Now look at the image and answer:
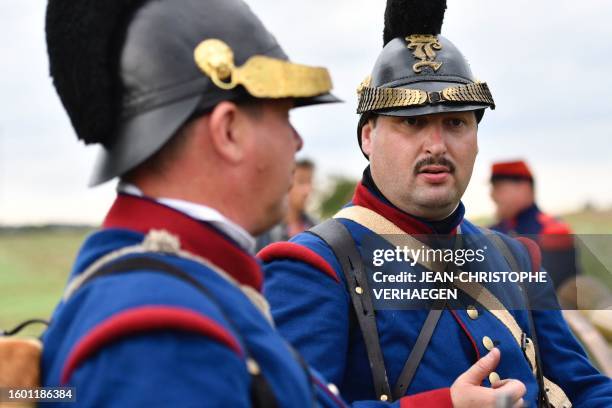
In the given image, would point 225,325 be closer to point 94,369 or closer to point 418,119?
point 94,369

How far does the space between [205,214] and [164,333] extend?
15.6 inches

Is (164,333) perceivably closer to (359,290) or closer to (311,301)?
(311,301)

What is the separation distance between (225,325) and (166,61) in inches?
23.4

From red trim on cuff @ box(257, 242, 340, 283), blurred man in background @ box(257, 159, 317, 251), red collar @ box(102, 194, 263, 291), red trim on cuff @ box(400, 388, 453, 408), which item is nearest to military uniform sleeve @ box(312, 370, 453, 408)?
red trim on cuff @ box(400, 388, 453, 408)

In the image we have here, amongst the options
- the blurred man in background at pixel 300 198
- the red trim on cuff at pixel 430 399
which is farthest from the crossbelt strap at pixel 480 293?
the blurred man in background at pixel 300 198

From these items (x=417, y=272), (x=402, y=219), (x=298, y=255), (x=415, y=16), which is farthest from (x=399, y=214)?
(x=415, y=16)

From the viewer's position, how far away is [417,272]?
11.9ft

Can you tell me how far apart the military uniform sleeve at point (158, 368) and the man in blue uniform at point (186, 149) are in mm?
78

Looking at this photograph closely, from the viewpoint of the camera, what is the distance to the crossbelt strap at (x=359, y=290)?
3.22 m

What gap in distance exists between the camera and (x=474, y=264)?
12.3 ft

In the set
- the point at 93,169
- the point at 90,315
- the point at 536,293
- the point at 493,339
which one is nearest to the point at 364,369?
the point at 493,339

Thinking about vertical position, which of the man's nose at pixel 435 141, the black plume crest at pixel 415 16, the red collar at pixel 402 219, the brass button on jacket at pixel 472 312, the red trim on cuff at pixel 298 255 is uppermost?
the black plume crest at pixel 415 16

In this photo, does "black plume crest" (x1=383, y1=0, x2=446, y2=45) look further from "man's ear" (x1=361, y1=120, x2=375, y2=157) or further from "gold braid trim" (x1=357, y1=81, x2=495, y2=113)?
"man's ear" (x1=361, y1=120, x2=375, y2=157)

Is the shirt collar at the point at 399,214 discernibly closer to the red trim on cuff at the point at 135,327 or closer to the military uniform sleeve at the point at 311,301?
the military uniform sleeve at the point at 311,301
